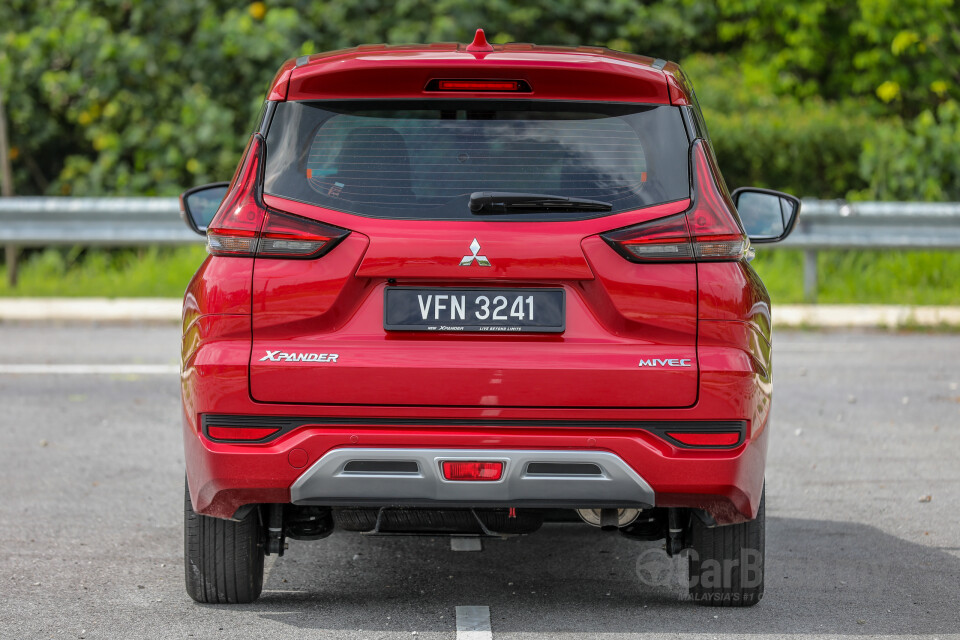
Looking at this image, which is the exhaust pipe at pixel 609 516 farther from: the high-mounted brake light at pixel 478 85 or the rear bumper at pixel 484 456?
the high-mounted brake light at pixel 478 85

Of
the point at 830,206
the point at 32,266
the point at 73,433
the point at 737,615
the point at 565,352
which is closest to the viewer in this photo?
the point at 565,352

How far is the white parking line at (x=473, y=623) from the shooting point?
4066 millimetres

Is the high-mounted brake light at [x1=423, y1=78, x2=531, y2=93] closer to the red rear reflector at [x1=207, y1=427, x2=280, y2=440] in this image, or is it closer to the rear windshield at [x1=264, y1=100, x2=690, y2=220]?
the rear windshield at [x1=264, y1=100, x2=690, y2=220]

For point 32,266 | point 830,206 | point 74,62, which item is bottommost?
point 32,266

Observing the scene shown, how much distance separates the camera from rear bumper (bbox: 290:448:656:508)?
12.4ft

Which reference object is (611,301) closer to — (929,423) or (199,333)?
(199,333)

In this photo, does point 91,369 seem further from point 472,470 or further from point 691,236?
point 691,236

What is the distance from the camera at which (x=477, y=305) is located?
382 centimetres

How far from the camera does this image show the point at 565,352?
149 inches

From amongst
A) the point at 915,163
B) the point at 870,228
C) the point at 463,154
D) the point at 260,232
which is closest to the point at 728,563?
the point at 463,154

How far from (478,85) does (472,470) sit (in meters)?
1.13

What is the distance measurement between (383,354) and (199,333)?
562 millimetres

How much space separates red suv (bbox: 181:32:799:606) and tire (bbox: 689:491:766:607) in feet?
0.86

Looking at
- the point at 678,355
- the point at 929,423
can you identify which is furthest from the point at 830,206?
the point at 678,355
